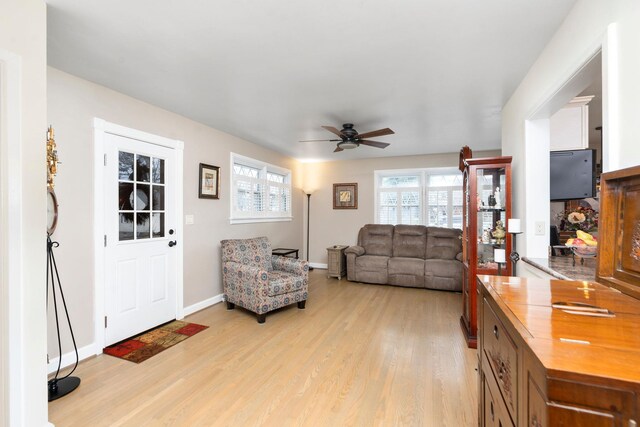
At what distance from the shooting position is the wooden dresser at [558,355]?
544 millimetres

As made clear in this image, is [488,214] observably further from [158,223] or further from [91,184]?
[91,184]

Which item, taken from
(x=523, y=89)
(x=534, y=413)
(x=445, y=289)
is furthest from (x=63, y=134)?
(x=445, y=289)

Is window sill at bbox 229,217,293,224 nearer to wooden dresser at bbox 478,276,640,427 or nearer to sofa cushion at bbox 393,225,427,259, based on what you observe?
sofa cushion at bbox 393,225,427,259

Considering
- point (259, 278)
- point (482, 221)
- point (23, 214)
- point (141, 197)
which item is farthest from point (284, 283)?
point (23, 214)

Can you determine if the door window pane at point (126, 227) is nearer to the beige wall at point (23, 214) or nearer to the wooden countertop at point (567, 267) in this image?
the beige wall at point (23, 214)

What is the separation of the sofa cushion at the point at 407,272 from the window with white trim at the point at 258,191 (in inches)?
89.5

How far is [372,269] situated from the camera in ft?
17.2

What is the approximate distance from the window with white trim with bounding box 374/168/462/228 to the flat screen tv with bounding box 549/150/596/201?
3.24m

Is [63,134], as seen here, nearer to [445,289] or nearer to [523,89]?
[523,89]

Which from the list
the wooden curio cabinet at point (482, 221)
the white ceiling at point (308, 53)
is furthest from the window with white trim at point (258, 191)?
the wooden curio cabinet at point (482, 221)

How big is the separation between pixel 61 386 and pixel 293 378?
1.67m

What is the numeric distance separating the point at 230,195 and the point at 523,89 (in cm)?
364

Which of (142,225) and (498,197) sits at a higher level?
(498,197)

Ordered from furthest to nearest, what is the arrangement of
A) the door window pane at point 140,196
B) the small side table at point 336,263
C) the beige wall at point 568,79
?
the small side table at point 336,263
the door window pane at point 140,196
the beige wall at point 568,79
